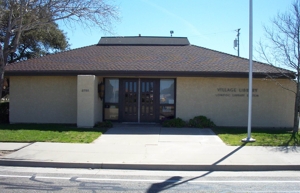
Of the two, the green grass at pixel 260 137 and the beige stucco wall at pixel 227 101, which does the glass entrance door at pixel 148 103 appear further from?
the green grass at pixel 260 137

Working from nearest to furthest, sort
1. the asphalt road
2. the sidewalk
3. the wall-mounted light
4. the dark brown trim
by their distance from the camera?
1. the asphalt road
2. the sidewalk
3. the dark brown trim
4. the wall-mounted light

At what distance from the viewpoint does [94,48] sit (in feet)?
63.4

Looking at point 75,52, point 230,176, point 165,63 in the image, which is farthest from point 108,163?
point 75,52

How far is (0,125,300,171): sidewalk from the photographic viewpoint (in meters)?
7.99

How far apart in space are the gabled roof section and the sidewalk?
9.60 m

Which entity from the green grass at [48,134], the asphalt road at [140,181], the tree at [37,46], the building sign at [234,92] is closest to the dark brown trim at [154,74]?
the building sign at [234,92]

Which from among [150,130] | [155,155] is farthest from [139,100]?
[155,155]

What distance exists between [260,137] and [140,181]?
6768 millimetres

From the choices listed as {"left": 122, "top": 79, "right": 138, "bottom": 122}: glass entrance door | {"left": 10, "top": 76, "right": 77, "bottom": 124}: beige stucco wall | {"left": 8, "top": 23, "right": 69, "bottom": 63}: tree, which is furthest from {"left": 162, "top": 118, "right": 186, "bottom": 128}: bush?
{"left": 8, "top": 23, "right": 69, "bottom": 63}: tree

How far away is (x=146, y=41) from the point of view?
2064 centimetres

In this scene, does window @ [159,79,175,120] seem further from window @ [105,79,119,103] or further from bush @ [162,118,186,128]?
window @ [105,79,119,103]

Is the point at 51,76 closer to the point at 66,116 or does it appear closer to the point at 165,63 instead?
the point at 66,116

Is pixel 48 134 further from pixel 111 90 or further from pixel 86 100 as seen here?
pixel 111 90

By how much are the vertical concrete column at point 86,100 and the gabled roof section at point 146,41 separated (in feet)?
22.4
